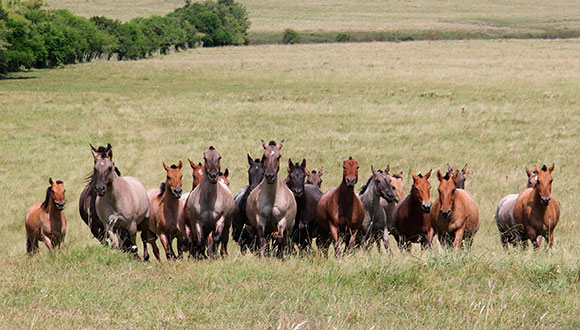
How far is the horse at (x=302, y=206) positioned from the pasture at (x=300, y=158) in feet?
6.43

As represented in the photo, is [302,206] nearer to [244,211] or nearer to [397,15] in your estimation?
[244,211]

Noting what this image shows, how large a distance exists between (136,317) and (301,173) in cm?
553

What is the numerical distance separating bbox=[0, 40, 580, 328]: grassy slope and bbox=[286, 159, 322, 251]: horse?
2.35 metres

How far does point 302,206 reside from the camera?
1254 cm

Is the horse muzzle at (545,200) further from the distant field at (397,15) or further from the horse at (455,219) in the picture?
the distant field at (397,15)

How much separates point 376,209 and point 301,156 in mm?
10859

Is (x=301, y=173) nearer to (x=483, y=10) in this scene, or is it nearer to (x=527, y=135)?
(x=527, y=135)

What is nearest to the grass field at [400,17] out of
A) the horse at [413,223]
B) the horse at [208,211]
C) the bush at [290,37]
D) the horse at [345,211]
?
the bush at [290,37]

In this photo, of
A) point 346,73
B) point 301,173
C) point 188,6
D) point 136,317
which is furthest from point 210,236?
point 188,6

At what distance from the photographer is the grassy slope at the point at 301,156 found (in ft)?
24.2

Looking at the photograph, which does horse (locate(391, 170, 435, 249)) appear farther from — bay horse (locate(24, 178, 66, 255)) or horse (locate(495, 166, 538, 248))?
bay horse (locate(24, 178, 66, 255))

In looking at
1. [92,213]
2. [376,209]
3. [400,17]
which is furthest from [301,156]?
[400,17]

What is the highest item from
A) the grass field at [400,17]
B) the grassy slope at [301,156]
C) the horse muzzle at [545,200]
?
the grass field at [400,17]

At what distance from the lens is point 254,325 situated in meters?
6.71
